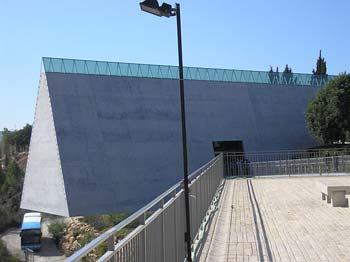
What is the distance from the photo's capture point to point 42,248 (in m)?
43.1

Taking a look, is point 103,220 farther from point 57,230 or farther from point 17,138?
point 17,138

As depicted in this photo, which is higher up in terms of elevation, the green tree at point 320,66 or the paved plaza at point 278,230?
the green tree at point 320,66

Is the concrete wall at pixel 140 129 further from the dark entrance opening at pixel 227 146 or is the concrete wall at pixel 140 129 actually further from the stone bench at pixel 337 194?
the stone bench at pixel 337 194

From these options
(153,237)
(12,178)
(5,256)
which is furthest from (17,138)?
(153,237)

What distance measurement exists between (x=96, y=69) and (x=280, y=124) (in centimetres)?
1731

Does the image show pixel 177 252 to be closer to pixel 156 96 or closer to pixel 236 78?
pixel 156 96

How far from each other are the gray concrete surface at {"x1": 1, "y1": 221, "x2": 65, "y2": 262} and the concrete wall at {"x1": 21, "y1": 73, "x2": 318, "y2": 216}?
7.76 meters

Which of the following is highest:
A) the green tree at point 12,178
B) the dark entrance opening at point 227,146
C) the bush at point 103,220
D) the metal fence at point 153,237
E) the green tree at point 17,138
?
the green tree at point 17,138

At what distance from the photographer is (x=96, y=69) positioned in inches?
1383

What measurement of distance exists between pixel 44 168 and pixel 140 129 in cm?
733

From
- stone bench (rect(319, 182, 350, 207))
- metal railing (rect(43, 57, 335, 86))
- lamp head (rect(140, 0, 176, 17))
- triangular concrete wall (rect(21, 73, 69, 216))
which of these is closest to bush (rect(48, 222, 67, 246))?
triangular concrete wall (rect(21, 73, 69, 216))

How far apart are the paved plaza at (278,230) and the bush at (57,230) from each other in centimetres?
2652

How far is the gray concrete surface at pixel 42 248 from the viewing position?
130 ft

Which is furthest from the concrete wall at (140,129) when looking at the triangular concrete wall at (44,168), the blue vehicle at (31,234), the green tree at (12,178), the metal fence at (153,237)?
the green tree at (12,178)
